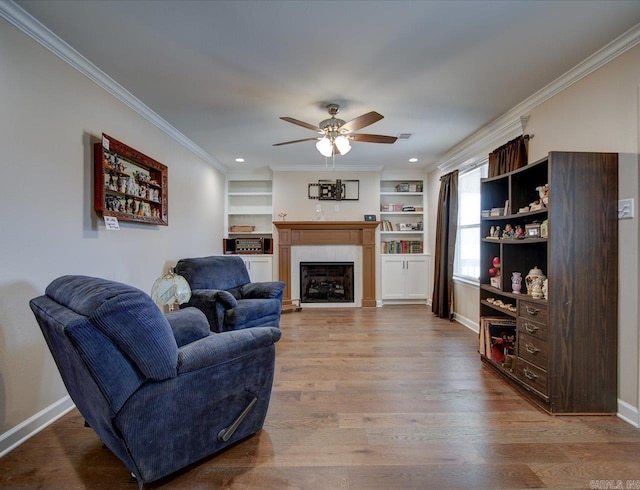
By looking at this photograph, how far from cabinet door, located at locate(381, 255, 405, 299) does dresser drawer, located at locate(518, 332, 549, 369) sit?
3155mm

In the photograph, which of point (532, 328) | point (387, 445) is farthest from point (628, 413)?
point (387, 445)

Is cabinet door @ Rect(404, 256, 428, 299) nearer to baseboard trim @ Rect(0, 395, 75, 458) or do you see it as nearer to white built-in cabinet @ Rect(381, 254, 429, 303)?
white built-in cabinet @ Rect(381, 254, 429, 303)

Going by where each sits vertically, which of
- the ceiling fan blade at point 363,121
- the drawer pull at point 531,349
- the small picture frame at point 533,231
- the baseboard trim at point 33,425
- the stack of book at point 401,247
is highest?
the ceiling fan blade at point 363,121

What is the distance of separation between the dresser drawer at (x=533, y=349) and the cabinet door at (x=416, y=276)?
3160mm

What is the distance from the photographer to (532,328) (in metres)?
2.28

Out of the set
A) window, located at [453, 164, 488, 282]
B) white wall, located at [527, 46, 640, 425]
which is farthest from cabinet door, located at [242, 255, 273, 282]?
white wall, located at [527, 46, 640, 425]

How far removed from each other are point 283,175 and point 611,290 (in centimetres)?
470

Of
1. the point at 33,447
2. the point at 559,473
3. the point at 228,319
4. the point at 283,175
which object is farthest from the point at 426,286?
the point at 33,447

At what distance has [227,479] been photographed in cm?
152

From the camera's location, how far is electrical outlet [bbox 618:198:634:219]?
1.98 meters

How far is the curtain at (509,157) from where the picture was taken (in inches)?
119

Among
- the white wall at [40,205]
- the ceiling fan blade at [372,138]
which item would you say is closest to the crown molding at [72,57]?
the white wall at [40,205]

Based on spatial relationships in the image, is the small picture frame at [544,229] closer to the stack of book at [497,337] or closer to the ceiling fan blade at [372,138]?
the stack of book at [497,337]

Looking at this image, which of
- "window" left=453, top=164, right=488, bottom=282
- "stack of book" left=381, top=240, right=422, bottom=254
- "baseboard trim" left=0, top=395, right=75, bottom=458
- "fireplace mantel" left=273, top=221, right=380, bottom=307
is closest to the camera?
"baseboard trim" left=0, top=395, right=75, bottom=458
